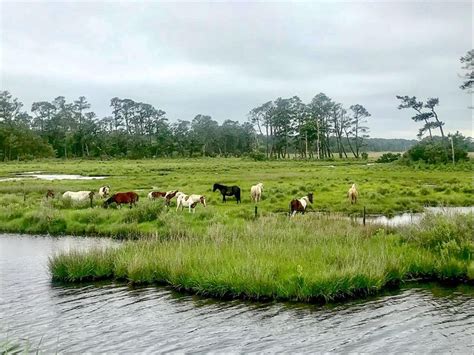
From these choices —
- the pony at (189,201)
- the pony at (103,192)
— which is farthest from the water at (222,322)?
the pony at (103,192)

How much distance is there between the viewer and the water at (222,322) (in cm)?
1048

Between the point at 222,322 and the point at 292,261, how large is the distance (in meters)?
3.65

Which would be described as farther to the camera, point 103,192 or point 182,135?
point 182,135

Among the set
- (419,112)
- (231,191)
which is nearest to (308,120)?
(419,112)

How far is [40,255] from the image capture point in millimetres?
20062

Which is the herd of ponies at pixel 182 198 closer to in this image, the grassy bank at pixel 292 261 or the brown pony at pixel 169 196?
the brown pony at pixel 169 196

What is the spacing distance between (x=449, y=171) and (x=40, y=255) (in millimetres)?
50728

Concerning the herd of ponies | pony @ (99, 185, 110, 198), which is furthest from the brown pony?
pony @ (99, 185, 110, 198)

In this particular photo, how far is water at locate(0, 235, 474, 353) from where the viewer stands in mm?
10477

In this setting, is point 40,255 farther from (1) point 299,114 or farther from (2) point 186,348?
(1) point 299,114

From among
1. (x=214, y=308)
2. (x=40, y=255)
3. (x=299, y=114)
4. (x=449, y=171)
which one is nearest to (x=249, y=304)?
(x=214, y=308)

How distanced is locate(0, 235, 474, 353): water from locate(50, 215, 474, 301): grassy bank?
22.0 inches

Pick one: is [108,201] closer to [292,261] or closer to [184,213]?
[184,213]

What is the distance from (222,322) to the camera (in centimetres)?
1193
